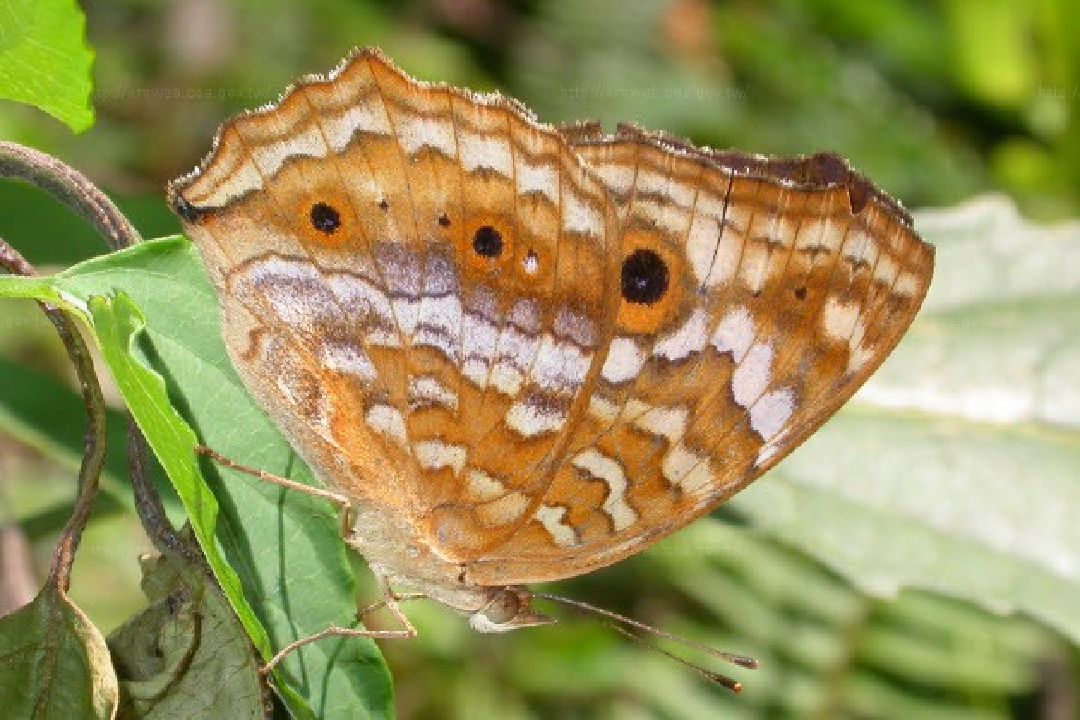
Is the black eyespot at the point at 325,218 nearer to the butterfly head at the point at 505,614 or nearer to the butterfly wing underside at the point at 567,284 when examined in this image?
the butterfly wing underside at the point at 567,284

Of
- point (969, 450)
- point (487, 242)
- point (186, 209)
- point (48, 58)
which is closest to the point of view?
point (48, 58)

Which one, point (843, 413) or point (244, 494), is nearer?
point (244, 494)

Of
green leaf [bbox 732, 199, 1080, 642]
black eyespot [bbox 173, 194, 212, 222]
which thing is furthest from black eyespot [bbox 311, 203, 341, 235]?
green leaf [bbox 732, 199, 1080, 642]

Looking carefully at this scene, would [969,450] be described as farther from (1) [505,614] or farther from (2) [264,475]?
(2) [264,475]

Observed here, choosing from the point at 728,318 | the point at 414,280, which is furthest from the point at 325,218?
the point at 728,318

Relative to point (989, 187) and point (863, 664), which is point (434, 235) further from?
point (989, 187)

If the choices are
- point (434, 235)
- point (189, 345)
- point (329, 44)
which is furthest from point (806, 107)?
point (189, 345)

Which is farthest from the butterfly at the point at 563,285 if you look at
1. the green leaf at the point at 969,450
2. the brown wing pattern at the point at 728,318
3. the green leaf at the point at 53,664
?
the green leaf at the point at 969,450
